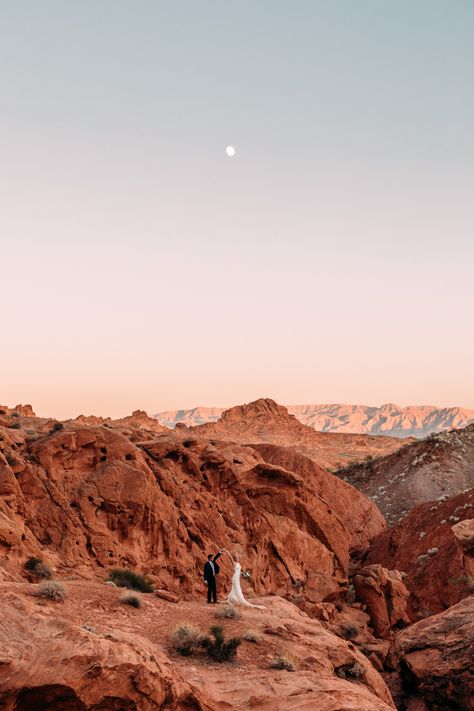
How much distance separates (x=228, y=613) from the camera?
1341cm

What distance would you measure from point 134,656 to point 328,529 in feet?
65.9

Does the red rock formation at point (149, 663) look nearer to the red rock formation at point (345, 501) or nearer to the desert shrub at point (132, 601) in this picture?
the desert shrub at point (132, 601)

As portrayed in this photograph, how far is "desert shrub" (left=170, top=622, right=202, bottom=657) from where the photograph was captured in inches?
421

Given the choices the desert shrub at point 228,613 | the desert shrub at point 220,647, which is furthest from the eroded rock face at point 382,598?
the desert shrub at point 220,647

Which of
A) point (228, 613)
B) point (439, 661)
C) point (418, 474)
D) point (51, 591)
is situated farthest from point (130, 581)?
point (418, 474)

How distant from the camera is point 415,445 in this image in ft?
168

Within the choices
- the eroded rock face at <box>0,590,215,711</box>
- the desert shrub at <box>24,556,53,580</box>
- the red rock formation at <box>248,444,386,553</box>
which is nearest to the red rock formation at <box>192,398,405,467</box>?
the red rock formation at <box>248,444,386,553</box>

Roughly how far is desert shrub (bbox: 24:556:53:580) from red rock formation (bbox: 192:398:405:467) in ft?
173

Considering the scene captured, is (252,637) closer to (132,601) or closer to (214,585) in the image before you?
(132,601)

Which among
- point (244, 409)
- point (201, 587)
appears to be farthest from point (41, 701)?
point (244, 409)

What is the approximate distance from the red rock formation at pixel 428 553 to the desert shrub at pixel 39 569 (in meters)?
16.9

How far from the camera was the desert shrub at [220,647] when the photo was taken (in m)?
10.8

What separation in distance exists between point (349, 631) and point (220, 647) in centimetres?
1125

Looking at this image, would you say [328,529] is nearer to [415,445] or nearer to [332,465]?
[415,445]
